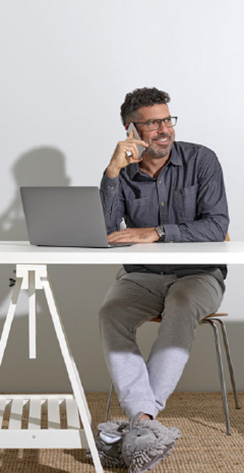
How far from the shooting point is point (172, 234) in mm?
2488

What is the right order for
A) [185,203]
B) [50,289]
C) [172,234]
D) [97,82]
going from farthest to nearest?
[97,82]
[185,203]
[172,234]
[50,289]

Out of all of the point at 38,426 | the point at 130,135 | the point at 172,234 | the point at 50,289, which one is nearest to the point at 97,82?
the point at 130,135

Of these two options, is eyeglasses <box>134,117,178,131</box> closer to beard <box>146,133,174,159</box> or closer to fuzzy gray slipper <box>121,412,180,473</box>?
beard <box>146,133,174,159</box>

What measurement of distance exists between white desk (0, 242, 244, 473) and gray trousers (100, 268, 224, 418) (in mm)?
205

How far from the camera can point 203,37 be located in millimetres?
3289

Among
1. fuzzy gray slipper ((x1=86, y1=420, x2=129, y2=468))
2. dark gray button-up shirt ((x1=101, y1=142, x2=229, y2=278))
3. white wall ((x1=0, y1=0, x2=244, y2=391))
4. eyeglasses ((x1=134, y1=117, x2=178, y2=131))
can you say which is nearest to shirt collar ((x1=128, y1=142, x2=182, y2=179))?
dark gray button-up shirt ((x1=101, y1=142, x2=229, y2=278))

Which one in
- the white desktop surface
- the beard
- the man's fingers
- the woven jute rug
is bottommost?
the woven jute rug

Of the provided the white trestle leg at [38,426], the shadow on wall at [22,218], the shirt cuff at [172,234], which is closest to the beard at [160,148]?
the shirt cuff at [172,234]

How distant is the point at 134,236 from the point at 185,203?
42 cm

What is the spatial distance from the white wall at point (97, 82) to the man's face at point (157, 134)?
53 centimetres

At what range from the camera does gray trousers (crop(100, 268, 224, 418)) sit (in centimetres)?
224

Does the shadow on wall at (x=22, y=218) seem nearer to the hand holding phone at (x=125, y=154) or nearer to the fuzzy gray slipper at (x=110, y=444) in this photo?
the hand holding phone at (x=125, y=154)

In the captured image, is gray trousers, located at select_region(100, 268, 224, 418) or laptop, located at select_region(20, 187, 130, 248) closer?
laptop, located at select_region(20, 187, 130, 248)

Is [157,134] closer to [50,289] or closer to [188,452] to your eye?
[50,289]
